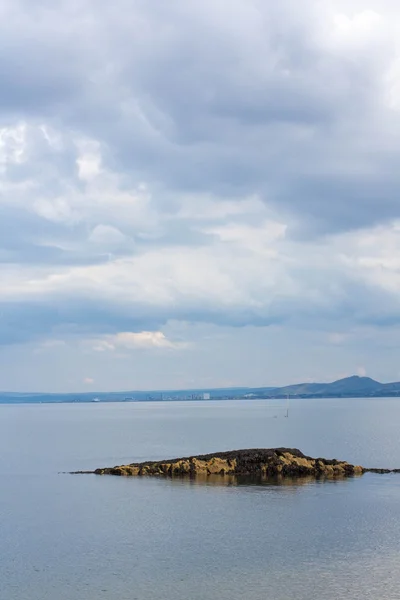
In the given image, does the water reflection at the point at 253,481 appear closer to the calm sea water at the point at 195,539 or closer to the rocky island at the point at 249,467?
the calm sea water at the point at 195,539

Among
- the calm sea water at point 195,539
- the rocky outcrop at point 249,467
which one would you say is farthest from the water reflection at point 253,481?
the rocky outcrop at point 249,467

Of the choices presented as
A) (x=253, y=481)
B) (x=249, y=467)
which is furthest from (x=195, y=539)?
(x=249, y=467)

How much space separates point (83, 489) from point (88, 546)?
102 ft

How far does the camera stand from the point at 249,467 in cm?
10231

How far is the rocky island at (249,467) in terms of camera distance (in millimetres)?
101000

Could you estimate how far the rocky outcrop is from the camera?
101000mm

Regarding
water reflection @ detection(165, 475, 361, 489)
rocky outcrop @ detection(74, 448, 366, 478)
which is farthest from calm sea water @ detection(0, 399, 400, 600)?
rocky outcrop @ detection(74, 448, 366, 478)

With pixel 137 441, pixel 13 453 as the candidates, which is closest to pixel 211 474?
pixel 13 453

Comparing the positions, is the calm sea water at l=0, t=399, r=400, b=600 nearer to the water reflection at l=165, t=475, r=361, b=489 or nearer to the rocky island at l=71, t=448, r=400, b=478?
the water reflection at l=165, t=475, r=361, b=489

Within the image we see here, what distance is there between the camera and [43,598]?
45.2m

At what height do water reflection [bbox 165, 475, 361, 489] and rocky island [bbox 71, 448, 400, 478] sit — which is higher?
rocky island [bbox 71, 448, 400, 478]

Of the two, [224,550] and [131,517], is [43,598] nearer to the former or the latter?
[224,550]

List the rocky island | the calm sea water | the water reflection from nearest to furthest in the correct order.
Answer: the calm sea water < the water reflection < the rocky island

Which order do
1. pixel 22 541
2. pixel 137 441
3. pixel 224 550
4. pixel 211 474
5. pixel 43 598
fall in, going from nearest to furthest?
pixel 43 598 < pixel 224 550 < pixel 22 541 < pixel 211 474 < pixel 137 441
